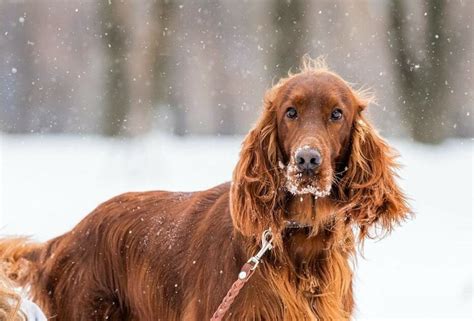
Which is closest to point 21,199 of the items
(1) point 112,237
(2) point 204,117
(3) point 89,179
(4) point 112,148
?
(3) point 89,179

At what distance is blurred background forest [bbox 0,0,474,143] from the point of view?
13.0 metres

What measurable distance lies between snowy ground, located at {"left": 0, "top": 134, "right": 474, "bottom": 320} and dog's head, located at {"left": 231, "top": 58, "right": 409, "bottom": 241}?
8.49 feet

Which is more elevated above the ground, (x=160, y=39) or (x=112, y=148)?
(x=160, y=39)

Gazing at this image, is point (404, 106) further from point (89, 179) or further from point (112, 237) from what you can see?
point (112, 237)

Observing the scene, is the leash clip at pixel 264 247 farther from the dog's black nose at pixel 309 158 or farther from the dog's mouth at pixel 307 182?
the dog's black nose at pixel 309 158

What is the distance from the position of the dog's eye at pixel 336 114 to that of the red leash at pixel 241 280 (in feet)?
1.78

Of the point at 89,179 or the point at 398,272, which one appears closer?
the point at 398,272

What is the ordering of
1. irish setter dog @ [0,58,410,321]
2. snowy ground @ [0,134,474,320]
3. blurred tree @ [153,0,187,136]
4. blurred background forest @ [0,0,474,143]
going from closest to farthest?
irish setter dog @ [0,58,410,321]
snowy ground @ [0,134,474,320]
blurred background forest @ [0,0,474,143]
blurred tree @ [153,0,187,136]

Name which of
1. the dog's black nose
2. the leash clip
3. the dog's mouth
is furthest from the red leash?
the dog's black nose

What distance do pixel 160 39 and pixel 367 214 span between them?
967 centimetres

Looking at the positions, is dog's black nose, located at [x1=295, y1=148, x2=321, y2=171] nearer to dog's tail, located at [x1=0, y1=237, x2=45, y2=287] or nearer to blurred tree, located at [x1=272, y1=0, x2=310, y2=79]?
dog's tail, located at [x1=0, y1=237, x2=45, y2=287]

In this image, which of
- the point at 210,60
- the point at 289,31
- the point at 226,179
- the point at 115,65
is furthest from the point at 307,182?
the point at 210,60

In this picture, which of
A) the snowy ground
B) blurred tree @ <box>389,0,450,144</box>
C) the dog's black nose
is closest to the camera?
the dog's black nose

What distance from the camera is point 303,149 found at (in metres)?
3.76
